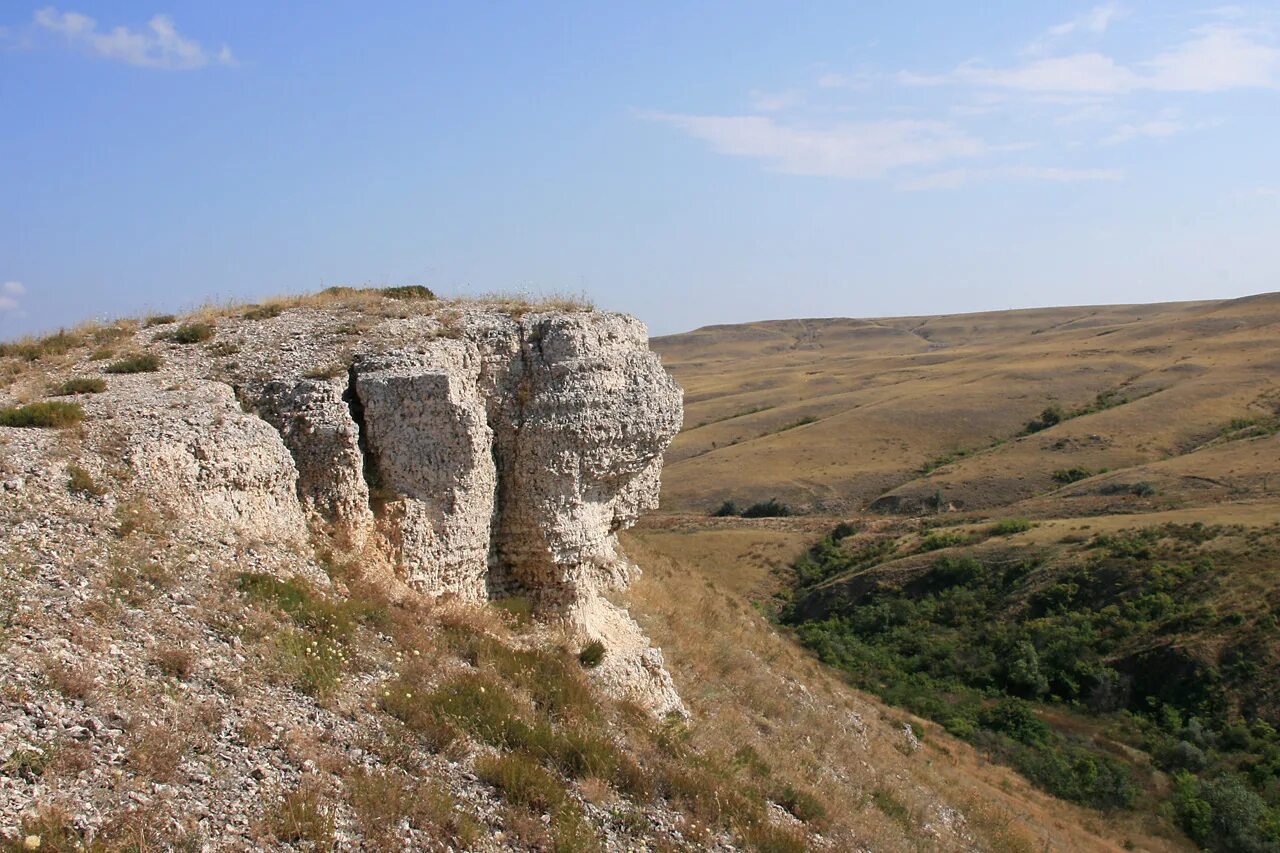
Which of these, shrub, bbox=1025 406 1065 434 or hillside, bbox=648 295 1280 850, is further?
shrub, bbox=1025 406 1065 434

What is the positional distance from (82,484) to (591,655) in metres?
6.89

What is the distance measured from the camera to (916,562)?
149ft

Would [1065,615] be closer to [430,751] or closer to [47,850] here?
[430,751]

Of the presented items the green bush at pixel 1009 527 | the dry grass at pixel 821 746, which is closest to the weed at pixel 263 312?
the dry grass at pixel 821 746

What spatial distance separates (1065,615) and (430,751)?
111 ft

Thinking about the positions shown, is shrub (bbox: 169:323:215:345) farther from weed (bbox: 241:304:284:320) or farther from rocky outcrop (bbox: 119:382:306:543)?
rocky outcrop (bbox: 119:382:306:543)

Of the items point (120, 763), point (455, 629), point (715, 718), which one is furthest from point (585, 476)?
point (120, 763)

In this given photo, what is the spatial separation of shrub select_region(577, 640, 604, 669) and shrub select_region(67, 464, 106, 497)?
6.59m

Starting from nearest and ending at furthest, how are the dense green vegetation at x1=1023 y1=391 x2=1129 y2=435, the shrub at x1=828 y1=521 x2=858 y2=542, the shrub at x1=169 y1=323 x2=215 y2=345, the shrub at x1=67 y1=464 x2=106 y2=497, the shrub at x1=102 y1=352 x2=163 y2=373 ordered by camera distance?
1. the shrub at x1=67 y1=464 x2=106 y2=497
2. the shrub at x1=102 y1=352 x2=163 y2=373
3. the shrub at x1=169 y1=323 x2=215 y2=345
4. the shrub at x1=828 y1=521 x2=858 y2=542
5. the dense green vegetation at x1=1023 y1=391 x2=1129 y2=435

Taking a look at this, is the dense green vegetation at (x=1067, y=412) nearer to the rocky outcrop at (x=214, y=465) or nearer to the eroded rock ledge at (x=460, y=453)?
the eroded rock ledge at (x=460, y=453)

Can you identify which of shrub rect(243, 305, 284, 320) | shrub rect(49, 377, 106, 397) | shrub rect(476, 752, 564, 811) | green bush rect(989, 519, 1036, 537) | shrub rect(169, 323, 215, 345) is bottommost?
green bush rect(989, 519, 1036, 537)

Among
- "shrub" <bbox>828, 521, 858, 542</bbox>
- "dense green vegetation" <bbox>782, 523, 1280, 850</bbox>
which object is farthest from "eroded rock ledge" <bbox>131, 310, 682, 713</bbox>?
"shrub" <bbox>828, 521, 858, 542</bbox>

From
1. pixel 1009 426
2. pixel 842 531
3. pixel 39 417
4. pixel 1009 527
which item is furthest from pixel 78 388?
pixel 1009 426

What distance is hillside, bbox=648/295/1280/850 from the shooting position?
2847cm
